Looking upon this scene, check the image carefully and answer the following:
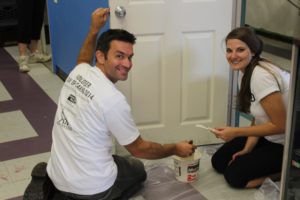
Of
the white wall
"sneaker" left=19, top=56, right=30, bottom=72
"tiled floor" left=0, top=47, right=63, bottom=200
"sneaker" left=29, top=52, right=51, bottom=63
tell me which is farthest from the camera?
"sneaker" left=29, top=52, right=51, bottom=63

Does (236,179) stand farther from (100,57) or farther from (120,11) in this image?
(120,11)

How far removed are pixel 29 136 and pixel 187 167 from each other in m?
1.21

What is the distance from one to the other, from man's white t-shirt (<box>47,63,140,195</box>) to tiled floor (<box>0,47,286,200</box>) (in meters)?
0.43

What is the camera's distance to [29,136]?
10.0 ft

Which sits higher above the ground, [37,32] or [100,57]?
[100,57]

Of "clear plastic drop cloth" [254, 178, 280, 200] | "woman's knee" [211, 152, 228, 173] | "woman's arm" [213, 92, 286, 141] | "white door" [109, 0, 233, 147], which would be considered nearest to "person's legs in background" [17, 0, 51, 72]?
"white door" [109, 0, 233, 147]

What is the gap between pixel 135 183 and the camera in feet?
7.68

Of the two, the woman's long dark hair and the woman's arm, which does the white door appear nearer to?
the woman's long dark hair

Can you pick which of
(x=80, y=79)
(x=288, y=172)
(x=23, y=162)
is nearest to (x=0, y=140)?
(x=23, y=162)

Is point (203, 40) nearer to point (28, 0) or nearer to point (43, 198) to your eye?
point (43, 198)

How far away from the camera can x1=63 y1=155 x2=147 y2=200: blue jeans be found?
2.03 meters

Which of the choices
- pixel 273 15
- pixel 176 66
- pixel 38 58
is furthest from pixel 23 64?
pixel 273 15

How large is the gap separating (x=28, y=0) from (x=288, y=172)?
3553mm

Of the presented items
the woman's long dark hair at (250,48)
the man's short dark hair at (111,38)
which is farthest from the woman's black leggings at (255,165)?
the man's short dark hair at (111,38)
